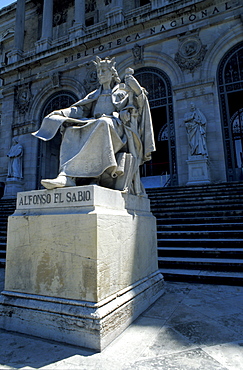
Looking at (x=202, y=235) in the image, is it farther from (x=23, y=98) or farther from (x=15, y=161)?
(x=23, y=98)

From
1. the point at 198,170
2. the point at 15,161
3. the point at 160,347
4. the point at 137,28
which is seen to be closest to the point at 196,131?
the point at 198,170

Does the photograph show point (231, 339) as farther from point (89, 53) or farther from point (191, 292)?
point (89, 53)

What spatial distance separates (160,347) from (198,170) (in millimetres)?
9407

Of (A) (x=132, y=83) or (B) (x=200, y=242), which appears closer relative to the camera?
(A) (x=132, y=83)

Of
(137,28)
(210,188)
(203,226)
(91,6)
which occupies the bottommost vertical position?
(203,226)

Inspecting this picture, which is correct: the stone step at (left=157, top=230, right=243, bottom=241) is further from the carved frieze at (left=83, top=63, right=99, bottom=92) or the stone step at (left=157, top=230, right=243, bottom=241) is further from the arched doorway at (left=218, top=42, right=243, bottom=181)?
the carved frieze at (left=83, top=63, right=99, bottom=92)

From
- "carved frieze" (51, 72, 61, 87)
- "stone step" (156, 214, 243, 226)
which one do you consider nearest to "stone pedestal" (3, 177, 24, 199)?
"carved frieze" (51, 72, 61, 87)

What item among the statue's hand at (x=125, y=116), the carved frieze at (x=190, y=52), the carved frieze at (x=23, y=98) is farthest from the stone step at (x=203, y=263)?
the carved frieze at (x=23, y=98)

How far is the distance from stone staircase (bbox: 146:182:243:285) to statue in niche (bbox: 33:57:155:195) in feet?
5.88

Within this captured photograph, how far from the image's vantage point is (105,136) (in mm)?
2830

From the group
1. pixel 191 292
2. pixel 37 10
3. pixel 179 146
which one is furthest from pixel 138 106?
pixel 37 10

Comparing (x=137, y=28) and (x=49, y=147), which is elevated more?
(x=137, y=28)

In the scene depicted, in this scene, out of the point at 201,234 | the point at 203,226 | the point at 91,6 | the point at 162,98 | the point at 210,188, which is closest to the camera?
the point at 201,234

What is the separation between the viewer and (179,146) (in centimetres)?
1188
